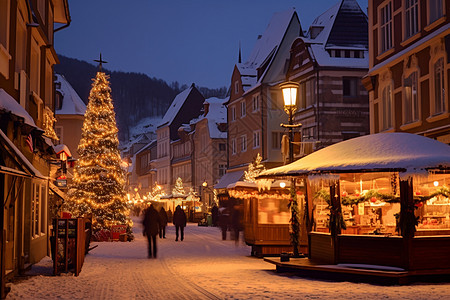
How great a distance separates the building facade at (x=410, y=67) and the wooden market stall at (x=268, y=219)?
523 cm

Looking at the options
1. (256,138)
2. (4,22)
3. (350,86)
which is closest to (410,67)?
(4,22)

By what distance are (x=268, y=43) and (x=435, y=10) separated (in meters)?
35.7

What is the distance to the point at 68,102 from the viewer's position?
5475cm

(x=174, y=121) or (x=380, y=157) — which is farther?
(x=174, y=121)

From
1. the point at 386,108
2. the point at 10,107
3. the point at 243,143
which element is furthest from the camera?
the point at 243,143

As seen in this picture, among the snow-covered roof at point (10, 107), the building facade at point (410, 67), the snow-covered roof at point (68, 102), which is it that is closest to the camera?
the snow-covered roof at point (10, 107)

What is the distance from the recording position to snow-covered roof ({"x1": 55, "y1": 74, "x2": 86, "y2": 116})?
53.6 metres

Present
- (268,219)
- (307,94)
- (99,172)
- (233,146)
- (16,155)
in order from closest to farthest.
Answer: (16,155), (268,219), (99,172), (307,94), (233,146)

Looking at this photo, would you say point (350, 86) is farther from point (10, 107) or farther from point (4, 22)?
point (10, 107)

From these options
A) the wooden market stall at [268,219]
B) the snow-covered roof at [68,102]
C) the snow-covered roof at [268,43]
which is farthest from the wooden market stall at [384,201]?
the snow-covered roof at [268,43]

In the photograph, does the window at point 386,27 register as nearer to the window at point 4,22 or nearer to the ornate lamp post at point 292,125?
the ornate lamp post at point 292,125

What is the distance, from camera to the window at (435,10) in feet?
76.7

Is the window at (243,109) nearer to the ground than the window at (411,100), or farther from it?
farther from it

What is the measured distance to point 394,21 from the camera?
90.1ft
